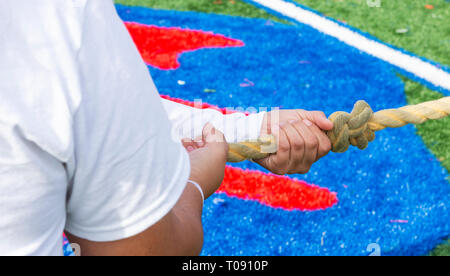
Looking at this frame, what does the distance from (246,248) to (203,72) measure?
127 centimetres

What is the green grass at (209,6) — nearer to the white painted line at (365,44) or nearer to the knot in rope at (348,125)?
the white painted line at (365,44)

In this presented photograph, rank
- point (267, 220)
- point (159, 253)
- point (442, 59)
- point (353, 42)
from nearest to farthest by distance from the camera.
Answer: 1. point (159, 253)
2. point (267, 220)
3. point (442, 59)
4. point (353, 42)

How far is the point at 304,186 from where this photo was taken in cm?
195

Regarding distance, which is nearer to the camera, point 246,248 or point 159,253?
point 159,253

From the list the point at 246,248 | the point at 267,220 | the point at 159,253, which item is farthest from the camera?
the point at 267,220

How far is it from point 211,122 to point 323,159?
1087 mm

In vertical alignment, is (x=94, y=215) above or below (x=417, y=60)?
above

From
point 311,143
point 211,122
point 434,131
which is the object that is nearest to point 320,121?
point 311,143

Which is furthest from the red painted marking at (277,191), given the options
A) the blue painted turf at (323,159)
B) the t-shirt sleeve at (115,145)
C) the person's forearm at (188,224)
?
the t-shirt sleeve at (115,145)

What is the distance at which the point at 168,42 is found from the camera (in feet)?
9.92

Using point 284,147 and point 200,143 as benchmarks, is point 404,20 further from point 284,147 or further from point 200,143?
point 200,143

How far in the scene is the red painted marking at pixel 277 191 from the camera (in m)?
1.86
